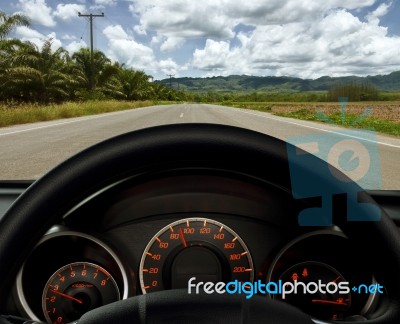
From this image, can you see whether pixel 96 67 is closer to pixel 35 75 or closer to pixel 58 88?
pixel 58 88

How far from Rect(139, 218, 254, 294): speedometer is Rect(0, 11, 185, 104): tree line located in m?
24.9

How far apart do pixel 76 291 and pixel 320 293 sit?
1.91 ft

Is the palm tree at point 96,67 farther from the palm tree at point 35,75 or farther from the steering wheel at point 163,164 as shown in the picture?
the steering wheel at point 163,164

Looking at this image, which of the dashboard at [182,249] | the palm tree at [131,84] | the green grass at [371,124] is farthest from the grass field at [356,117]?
the palm tree at [131,84]

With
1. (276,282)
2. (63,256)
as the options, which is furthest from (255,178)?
(63,256)

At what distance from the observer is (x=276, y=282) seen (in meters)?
1.31

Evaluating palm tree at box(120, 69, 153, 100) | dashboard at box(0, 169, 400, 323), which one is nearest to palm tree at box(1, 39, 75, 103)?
palm tree at box(120, 69, 153, 100)

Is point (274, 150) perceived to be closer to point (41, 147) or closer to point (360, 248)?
point (360, 248)

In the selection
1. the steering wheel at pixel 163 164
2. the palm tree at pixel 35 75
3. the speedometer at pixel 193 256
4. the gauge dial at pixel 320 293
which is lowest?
the gauge dial at pixel 320 293

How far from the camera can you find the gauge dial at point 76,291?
127 cm

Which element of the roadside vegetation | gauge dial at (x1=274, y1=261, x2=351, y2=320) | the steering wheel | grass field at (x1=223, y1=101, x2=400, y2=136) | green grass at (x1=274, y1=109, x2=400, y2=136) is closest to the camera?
the steering wheel

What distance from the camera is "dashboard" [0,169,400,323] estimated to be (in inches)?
50.5

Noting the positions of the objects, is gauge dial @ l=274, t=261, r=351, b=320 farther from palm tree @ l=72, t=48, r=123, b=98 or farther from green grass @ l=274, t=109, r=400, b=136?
palm tree @ l=72, t=48, r=123, b=98

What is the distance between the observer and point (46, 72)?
3581cm
